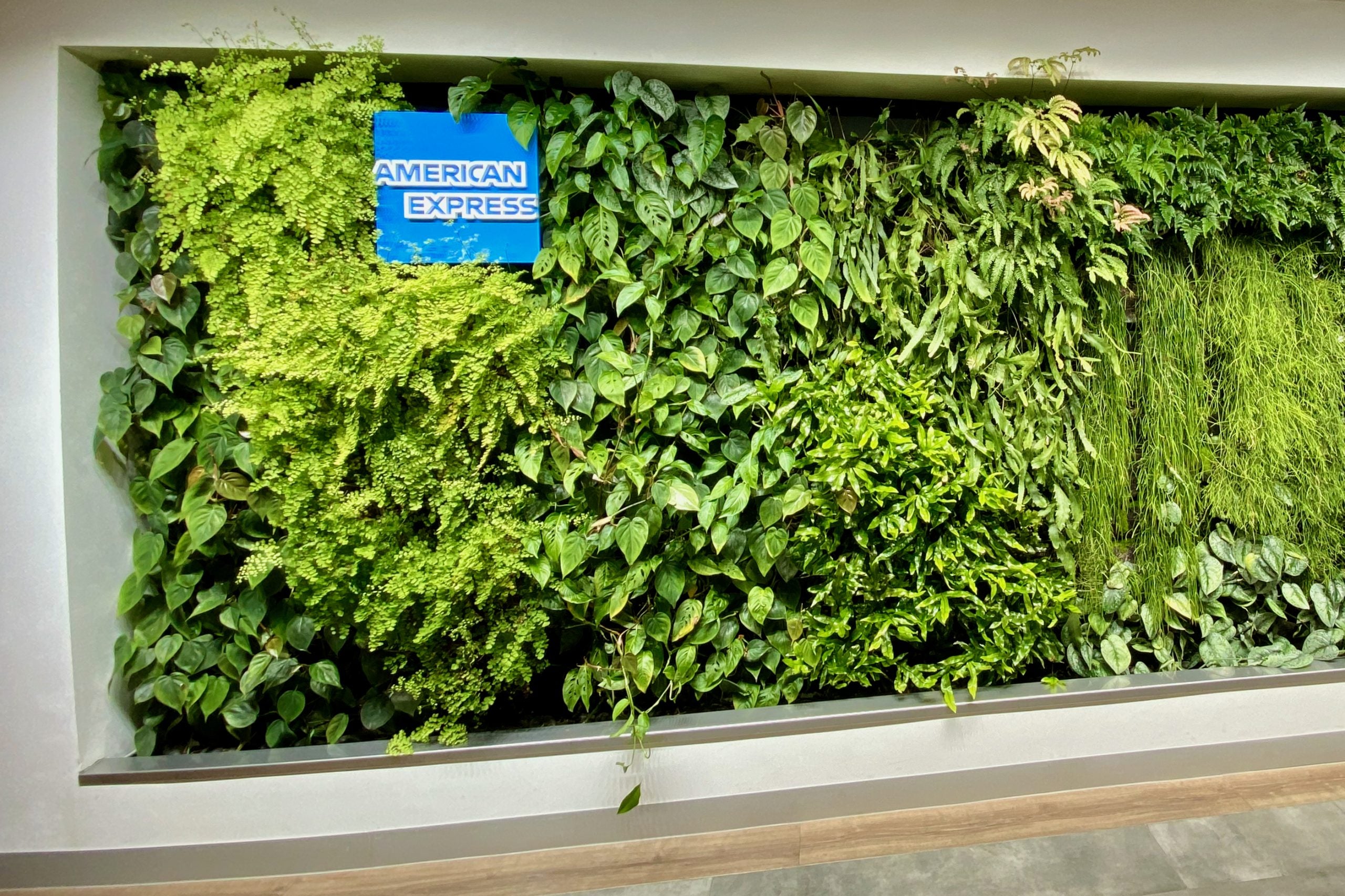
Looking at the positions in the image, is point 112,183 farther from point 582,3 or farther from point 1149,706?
point 1149,706

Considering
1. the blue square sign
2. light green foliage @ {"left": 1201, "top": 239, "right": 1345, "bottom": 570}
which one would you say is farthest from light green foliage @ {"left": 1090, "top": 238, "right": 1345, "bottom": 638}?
the blue square sign

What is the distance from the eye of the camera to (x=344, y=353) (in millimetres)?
1675

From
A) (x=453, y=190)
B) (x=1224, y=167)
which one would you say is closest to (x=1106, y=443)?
(x=1224, y=167)

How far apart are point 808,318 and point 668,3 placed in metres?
0.91

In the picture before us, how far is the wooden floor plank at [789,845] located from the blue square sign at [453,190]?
5.34 feet

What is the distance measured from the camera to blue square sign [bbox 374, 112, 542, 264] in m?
1.85

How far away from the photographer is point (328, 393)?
172 centimetres

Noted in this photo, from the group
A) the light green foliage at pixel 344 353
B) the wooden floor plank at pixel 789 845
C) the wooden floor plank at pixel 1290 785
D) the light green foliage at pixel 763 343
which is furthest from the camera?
the wooden floor plank at pixel 1290 785

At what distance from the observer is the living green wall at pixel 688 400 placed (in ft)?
Answer: 5.70

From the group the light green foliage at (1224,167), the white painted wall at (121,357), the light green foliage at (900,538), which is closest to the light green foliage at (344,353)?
the white painted wall at (121,357)

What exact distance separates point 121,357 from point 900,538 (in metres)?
2.17

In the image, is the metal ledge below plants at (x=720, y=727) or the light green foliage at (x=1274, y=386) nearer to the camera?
the metal ledge below plants at (x=720, y=727)

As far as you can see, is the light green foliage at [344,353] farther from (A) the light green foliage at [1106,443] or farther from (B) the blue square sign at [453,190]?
(A) the light green foliage at [1106,443]

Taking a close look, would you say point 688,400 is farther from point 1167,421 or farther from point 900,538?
point 1167,421
